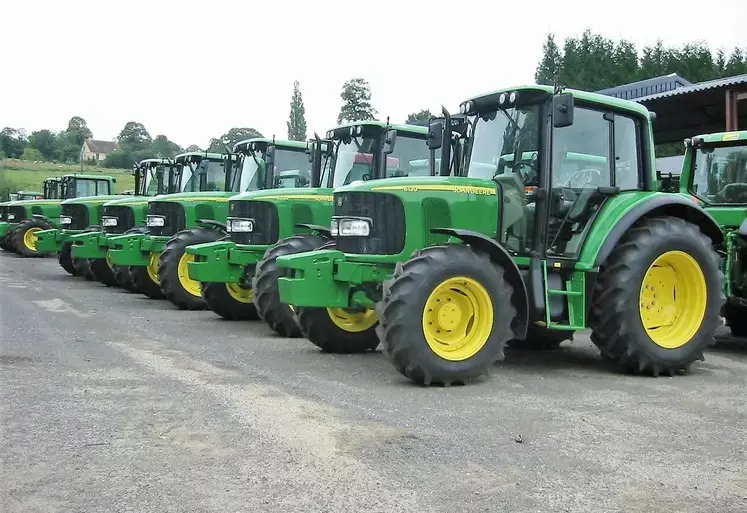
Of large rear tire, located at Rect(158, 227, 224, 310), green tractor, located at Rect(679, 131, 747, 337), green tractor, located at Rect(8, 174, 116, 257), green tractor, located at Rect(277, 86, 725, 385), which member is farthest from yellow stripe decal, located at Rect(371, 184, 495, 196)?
green tractor, located at Rect(8, 174, 116, 257)

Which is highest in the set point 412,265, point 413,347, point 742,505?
point 412,265

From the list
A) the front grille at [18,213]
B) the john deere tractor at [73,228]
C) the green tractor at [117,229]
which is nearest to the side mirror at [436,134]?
the green tractor at [117,229]

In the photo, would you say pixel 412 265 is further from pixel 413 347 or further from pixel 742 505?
pixel 742 505

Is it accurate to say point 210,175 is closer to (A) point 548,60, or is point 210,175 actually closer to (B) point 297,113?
(A) point 548,60

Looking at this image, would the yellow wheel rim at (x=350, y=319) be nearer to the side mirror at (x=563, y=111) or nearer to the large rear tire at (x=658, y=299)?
the large rear tire at (x=658, y=299)

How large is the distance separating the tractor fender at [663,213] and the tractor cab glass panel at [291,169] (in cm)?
592

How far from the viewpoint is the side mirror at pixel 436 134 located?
7.69 m

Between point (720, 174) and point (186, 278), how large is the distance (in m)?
7.39

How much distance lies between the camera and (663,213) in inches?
299

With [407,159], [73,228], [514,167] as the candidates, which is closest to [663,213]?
[514,167]

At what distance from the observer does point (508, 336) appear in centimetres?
655

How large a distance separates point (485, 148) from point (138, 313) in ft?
20.5

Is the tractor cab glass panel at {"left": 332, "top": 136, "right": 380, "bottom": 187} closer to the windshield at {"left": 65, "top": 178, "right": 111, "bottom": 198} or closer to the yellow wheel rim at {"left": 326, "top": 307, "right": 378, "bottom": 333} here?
the yellow wheel rim at {"left": 326, "top": 307, "right": 378, "bottom": 333}

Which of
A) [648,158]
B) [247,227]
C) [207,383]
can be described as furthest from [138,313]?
[648,158]
